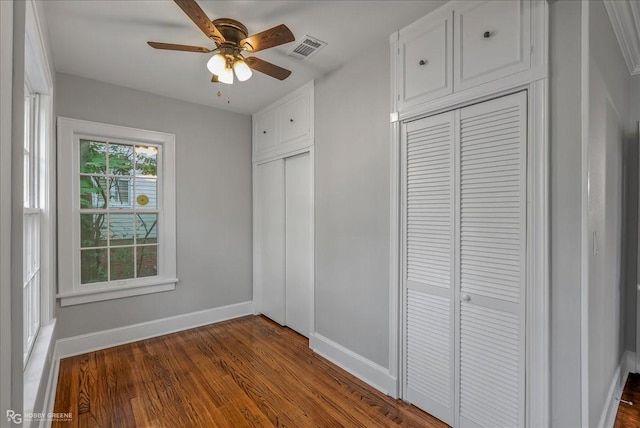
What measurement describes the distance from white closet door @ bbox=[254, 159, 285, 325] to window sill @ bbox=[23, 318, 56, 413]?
2075 mm

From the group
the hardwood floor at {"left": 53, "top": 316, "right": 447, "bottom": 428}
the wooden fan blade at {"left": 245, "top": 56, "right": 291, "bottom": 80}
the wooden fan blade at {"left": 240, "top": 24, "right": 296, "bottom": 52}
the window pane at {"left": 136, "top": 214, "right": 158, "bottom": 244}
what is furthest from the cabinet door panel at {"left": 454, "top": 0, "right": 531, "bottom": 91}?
the window pane at {"left": 136, "top": 214, "right": 158, "bottom": 244}

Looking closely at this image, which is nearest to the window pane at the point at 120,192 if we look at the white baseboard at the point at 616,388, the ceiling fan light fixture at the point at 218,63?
the ceiling fan light fixture at the point at 218,63

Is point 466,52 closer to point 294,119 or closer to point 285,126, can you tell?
point 294,119

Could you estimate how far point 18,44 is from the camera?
3.70ft

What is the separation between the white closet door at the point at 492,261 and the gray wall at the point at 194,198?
2837mm

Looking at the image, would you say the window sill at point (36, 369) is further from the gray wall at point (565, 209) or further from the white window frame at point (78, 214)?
the gray wall at point (565, 209)

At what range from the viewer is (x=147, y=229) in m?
3.36

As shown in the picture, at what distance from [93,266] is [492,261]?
11.6 ft

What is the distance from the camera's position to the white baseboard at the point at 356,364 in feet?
7.43

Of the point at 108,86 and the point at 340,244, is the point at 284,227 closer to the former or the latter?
the point at 340,244

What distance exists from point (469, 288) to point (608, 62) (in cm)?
162

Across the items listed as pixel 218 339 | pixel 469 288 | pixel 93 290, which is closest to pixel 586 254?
pixel 469 288

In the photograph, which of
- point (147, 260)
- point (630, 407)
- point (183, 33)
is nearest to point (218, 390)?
point (147, 260)

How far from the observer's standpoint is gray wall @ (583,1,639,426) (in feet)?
4.98
